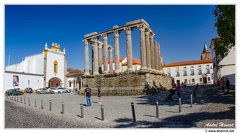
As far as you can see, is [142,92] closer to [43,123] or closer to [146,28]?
[146,28]

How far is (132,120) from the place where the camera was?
323 inches

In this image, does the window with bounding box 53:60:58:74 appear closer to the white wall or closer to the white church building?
the white church building

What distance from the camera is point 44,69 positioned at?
43.8 meters

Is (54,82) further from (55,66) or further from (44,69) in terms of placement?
(44,69)

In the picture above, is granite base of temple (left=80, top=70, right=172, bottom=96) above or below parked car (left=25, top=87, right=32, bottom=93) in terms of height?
above

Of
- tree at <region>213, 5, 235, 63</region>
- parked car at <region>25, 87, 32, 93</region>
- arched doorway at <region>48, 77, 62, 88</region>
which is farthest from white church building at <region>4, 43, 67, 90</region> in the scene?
tree at <region>213, 5, 235, 63</region>

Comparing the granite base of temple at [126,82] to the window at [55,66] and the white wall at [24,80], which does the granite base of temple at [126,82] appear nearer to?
the white wall at [24,80]

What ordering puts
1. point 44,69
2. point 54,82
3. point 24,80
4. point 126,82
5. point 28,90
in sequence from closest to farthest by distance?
point 126,82, point 28,90, point 24,80, point 44,69, point 54,82

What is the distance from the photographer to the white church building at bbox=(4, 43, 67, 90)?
131ft

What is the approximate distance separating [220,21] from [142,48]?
1078 cm

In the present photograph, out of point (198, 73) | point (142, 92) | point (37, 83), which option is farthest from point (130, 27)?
point (198, 73)

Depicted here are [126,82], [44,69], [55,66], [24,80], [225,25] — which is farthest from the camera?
[55,66]

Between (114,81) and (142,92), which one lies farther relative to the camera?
(114,81)

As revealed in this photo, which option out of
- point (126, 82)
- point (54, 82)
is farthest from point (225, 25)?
point (54, 82)
